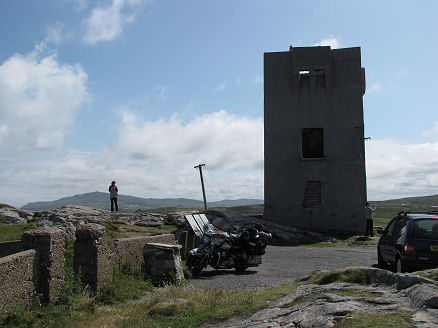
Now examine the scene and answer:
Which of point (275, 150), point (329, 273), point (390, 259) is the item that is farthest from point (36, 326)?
point (275, 150)

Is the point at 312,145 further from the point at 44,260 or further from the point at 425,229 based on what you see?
the point at 44,260

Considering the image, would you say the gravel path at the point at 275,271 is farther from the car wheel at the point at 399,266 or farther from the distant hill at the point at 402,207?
the distant hill at the point at 402,207

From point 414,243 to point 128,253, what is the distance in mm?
6313

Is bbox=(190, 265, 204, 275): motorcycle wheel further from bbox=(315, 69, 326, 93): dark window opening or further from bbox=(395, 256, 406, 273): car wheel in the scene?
bbox=(315, 69, 326, 93): dark window opening

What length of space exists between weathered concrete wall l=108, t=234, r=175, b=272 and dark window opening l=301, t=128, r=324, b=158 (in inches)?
884

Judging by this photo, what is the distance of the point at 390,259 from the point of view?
11219mm

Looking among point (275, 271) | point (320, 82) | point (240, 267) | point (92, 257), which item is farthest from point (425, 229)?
point (320, 82)

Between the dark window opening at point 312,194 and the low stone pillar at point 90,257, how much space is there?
75.1ft

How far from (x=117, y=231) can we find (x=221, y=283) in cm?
594

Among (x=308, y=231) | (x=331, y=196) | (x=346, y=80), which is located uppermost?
(x=346, y=80)

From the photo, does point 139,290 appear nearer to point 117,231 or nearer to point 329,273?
point 329,273

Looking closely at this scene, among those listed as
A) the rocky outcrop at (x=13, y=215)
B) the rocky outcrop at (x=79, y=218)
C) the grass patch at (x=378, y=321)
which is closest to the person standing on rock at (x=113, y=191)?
the rocky outcrop at (x=79, y=218)

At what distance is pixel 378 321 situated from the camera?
14.5 feet

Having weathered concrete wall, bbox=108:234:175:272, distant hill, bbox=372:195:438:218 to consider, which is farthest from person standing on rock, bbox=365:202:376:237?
distant hill, bbox=372:195:438:218
